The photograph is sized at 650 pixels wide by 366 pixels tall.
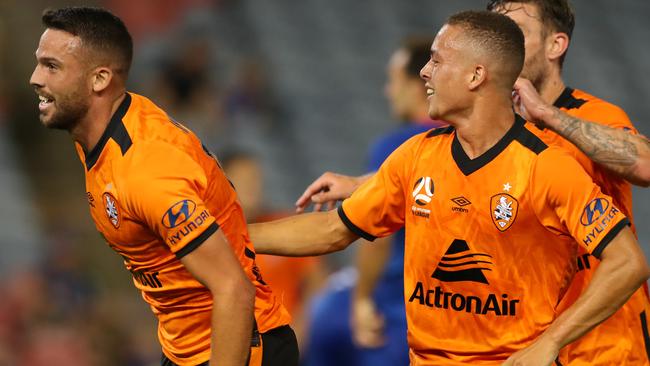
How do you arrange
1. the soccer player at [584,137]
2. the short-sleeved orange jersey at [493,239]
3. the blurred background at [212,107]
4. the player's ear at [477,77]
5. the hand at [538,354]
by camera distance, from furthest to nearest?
1. the blurred background at [212,107]
2. the soccer player at [584,137]
3. the player's ear at [477,77]
4. the short-sleeved orange jersey at [493,239]
5. the hand at [538,354]

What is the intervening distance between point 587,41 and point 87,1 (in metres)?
6.90

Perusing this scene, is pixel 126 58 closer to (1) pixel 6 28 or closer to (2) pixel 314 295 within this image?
(2) pixel 314 295

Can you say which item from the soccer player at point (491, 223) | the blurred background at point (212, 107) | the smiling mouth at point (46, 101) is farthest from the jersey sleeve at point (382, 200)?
the blurred background at point (212, 107)

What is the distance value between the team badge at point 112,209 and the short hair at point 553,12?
5.77ft

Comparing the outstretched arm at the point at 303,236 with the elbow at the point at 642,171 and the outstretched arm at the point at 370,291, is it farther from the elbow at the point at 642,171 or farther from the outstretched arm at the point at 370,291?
the outstretched arm at the point at 370,291

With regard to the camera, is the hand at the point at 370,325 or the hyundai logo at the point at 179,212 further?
the hand at the point at 370,325

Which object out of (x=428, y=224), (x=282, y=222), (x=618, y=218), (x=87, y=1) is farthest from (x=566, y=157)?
(x=87, y=1)

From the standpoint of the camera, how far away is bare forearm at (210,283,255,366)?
13.4ft

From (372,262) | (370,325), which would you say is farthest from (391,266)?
(370,325)

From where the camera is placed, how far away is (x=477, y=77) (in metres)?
4.24

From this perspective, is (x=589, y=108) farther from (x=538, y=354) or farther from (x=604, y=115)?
(x=538, y=354)

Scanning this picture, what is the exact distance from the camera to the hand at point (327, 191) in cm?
483

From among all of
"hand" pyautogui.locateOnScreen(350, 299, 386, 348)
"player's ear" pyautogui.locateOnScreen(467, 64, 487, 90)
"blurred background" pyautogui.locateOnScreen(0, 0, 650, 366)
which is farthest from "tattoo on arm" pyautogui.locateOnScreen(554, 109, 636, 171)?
"blurred background" pyautogui.locateOnScreen(0, 0, 650, 366)

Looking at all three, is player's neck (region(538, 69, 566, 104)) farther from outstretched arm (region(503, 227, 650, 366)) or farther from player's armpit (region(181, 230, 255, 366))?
player's armpit (region(181, 230, 255, 366))
